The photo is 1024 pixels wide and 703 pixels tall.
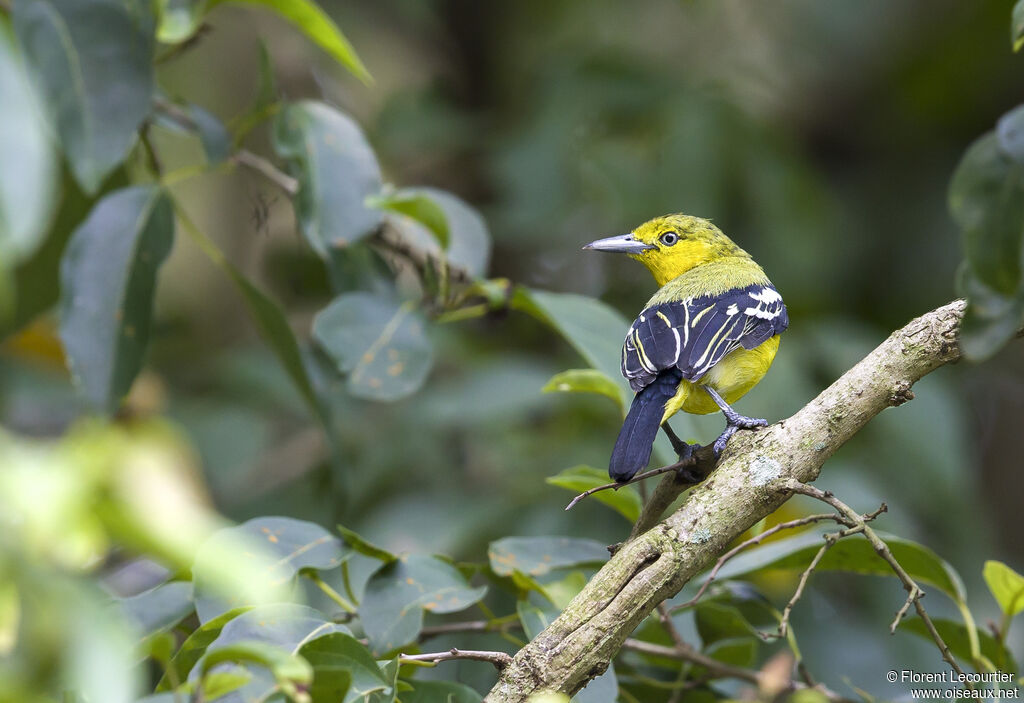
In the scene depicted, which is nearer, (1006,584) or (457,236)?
(1006,584)

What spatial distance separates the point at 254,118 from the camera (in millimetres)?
2186

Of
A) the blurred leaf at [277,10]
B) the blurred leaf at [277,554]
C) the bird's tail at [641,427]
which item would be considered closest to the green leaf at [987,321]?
the bird's tail at [641,427]

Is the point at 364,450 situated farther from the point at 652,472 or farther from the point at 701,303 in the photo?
the point at 652,472

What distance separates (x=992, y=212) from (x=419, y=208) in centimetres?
109

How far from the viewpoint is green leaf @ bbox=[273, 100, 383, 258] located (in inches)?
81.7

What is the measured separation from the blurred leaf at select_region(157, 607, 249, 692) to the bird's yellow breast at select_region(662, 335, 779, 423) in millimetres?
712

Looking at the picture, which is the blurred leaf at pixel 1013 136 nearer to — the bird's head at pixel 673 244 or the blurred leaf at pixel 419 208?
the bird's head at pixel 673 244

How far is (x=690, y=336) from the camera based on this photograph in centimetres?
154

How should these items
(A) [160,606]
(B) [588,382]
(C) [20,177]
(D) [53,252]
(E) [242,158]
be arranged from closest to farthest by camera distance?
(C) [20,177] → (A) [160,606] → (B) [588,382] → (E) [242,158] → (D) [53,252]

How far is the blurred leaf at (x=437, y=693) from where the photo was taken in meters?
1.38

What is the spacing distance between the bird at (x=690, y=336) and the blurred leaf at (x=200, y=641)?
529mm

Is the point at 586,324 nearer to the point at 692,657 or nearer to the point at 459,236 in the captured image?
the point at 459,236

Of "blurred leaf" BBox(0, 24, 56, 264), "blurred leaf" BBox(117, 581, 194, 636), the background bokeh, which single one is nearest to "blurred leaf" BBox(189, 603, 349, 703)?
"blurred leaf" BBox(117, 581, 194, 636)

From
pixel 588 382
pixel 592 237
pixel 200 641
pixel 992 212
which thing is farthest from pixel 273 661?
pixel 592 237
